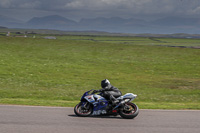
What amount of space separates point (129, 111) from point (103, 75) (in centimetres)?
1849

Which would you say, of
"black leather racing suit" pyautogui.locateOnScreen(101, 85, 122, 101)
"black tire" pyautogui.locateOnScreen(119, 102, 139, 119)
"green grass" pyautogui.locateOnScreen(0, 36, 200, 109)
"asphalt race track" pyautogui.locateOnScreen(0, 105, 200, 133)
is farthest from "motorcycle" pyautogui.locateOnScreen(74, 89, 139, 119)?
"green grass" pyautogui.locateOnScreen(0, 36, 200, 109)

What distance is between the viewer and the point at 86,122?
11.0m

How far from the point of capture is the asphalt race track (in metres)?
9.86

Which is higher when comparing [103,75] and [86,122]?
[86,122]

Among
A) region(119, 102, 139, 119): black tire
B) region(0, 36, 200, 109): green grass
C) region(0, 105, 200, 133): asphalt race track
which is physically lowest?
region(0, 36, 200, 109): green grass

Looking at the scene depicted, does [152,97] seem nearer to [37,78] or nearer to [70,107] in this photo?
[70,107]

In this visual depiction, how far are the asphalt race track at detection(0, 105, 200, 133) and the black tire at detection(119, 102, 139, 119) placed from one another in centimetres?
19

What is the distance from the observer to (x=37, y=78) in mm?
26234

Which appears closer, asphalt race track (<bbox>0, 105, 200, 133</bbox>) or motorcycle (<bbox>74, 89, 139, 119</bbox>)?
asphalt race track (<bbox>0, 105, 200, 133</bbox>)

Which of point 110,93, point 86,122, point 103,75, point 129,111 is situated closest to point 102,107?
point 110,93

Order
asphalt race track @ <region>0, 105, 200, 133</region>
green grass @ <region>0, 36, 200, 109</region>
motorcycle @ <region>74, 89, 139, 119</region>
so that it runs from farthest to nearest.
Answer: green grass @ <region>0, 36, 200, 109</region>
motorcycle @ <region>74, 89, 139, 119</region>
asphalt race track @ <region>0, 105, 200, 133</region>

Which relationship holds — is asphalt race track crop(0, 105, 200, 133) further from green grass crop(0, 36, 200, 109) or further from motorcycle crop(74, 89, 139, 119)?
green grass crop(0, 36, 200, 109)

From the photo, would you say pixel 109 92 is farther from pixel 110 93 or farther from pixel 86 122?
pixel 86 122

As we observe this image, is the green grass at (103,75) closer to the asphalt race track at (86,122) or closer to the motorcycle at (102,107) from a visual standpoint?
the asphalt race track at (86,122)
